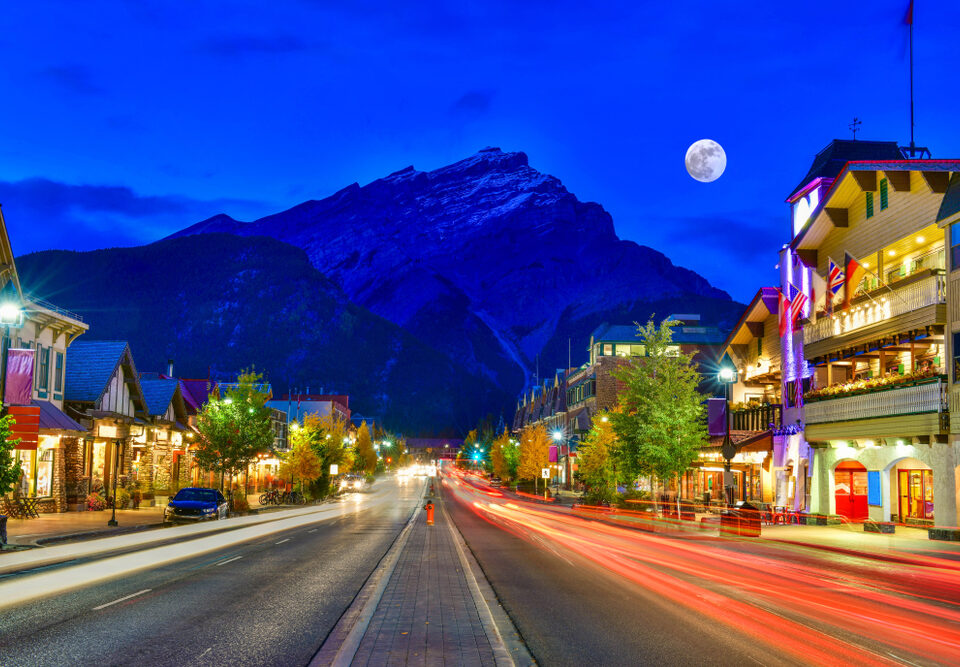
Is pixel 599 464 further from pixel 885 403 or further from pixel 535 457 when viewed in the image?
pixel 535 457

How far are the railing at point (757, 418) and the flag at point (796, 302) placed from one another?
533cm

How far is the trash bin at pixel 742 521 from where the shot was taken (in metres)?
34.3

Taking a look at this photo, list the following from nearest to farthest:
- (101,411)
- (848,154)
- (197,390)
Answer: (101,411), (848,154), (197,390)

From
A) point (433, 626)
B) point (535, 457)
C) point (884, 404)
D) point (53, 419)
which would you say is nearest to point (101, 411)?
point (53, 419)

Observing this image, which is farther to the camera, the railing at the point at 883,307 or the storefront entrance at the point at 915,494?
the storefront entrance at the point at 915,494

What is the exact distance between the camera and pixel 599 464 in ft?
197

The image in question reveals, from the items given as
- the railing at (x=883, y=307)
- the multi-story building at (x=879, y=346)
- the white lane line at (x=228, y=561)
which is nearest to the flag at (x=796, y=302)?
the multi-story building at (x=879, y=346)

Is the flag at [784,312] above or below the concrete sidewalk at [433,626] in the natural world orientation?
above

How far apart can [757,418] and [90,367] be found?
122 feet

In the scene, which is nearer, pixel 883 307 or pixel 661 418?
pixel 883 307

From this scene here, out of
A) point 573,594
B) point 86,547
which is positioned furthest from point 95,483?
point 573,594

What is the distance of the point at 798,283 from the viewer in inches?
1815

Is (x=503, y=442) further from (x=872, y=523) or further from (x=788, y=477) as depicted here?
(x=872, y=523)

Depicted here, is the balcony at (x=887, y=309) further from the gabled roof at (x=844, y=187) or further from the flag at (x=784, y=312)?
the flag at (x=784, y=312)
